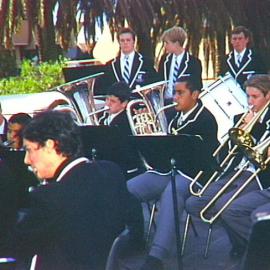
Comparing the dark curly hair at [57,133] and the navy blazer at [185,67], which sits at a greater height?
the dark curly hair at [57,133]

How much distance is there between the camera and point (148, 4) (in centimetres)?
1057

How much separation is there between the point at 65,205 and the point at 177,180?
224 centimetres

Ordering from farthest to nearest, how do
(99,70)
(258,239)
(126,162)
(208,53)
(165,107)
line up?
(208,53), (99,70), (165,107), (126,162), (258,239)

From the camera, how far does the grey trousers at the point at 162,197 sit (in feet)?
16.2

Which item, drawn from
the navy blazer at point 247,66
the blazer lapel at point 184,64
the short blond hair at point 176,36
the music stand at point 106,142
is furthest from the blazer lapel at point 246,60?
the music stand at point 106,142

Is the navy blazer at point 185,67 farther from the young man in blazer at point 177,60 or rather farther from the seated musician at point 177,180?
the seated musician at point 177,180

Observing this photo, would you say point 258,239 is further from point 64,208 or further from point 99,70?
point 99,70

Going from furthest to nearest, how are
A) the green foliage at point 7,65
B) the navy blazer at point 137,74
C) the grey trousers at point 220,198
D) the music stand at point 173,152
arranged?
1. the green foliage at point 7,65
2. the navy blazer at point 137,74
3. the grey trousers at point 220,198
4. the music stand at point 173,152

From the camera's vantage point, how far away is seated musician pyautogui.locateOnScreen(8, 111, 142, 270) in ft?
9.83

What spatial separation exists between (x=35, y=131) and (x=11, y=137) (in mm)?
2312

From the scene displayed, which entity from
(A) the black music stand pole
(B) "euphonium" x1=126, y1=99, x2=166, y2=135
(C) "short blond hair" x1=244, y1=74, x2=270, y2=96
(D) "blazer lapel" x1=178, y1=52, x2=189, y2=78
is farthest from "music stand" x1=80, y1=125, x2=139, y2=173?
(D) "blazer lapel" x1=178, y1=52, x2=189, y2=78

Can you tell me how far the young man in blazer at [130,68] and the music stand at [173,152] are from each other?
2.31 meters

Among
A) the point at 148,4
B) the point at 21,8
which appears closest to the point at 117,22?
the point at 148,4

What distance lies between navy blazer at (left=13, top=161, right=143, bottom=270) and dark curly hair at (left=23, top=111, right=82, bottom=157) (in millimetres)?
84
